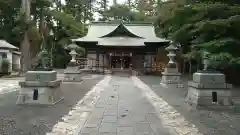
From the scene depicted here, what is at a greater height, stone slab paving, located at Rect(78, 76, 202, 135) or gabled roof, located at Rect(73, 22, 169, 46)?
gabled roof, located at Rect(73, 22, 169, 46)

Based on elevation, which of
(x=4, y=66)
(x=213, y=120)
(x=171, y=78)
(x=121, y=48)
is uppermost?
(x=121, y=48)

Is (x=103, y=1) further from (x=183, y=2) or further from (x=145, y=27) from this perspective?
(x=183, y=2)

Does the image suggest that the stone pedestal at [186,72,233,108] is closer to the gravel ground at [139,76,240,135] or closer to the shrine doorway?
the gravel ground at [139,76,240,135]

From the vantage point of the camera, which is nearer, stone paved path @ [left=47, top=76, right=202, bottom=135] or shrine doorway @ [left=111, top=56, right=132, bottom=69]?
stone paved path @ [left=47, top=76, right=202, bottom=135]

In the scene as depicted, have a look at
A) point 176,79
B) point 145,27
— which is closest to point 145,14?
point 145,27

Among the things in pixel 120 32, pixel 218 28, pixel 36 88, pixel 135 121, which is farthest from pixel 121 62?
pixel 135 121

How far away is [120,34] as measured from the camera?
28.8 meters

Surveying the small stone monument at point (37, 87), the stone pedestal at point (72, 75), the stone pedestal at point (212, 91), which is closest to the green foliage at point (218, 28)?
the stone pedestal at point (212, 91)

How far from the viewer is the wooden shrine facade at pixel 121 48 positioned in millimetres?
26422

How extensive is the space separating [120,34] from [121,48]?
2.45 m

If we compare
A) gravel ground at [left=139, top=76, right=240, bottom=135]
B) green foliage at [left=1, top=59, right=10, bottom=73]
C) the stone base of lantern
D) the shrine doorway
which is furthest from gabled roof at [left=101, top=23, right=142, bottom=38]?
gravel ground at [left=139, top=76, right=240, bottom=135]

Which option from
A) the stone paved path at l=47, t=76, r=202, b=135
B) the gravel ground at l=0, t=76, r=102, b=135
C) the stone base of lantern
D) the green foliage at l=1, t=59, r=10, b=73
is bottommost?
the stone paved path at l=47, t=76, r=202, b=135

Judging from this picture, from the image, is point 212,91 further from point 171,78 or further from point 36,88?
point 171,78

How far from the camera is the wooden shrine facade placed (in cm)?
2642
